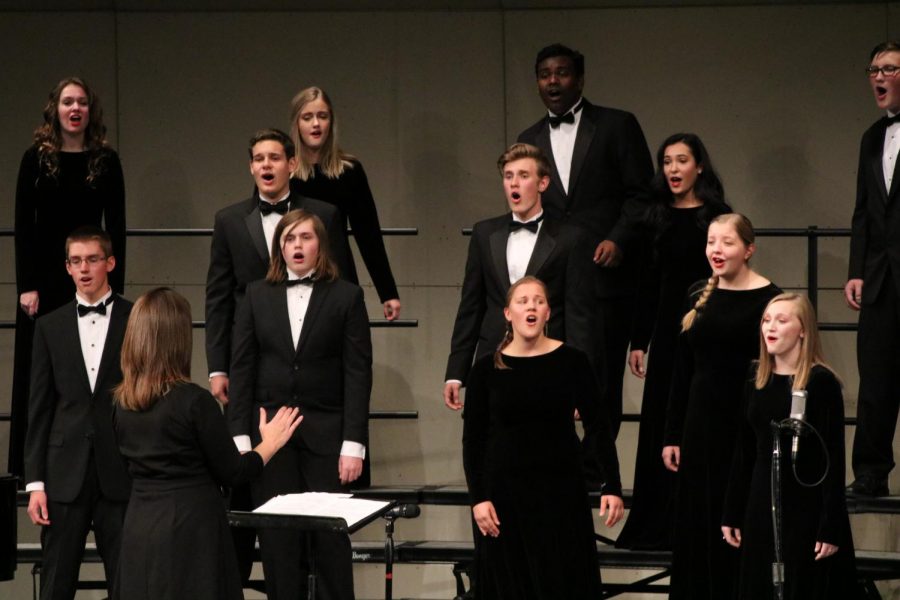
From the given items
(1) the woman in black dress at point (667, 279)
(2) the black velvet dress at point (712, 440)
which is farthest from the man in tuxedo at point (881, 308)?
(2) the black velvet dress at point (712, 440)

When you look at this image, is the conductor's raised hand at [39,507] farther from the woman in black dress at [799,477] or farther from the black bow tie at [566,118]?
the black bow tie at [566,118]

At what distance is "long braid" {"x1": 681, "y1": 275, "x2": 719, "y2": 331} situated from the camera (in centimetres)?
483

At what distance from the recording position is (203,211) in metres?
7.15

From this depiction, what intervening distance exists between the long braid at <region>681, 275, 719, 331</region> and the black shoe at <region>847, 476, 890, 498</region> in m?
0.99

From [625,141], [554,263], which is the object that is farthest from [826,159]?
[554,263]

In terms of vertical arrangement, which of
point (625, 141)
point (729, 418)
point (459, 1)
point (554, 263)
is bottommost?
point (729, 418)

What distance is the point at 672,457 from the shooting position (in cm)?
493

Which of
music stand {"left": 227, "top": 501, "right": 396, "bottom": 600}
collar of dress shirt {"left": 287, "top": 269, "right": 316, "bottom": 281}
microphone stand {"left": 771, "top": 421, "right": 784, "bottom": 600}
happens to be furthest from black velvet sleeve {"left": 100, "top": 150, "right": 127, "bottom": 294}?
microphone stand {"left": 771, "top": 421, "right": 784, "bottom": 600}

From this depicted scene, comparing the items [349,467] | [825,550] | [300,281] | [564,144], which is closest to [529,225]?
[564,144]

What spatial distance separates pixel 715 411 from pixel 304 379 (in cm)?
139

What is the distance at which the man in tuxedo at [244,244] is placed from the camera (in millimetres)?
5184

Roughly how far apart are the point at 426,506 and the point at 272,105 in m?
2.13

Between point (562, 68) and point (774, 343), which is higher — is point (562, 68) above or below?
above

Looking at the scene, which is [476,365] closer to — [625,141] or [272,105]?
[625,141]
